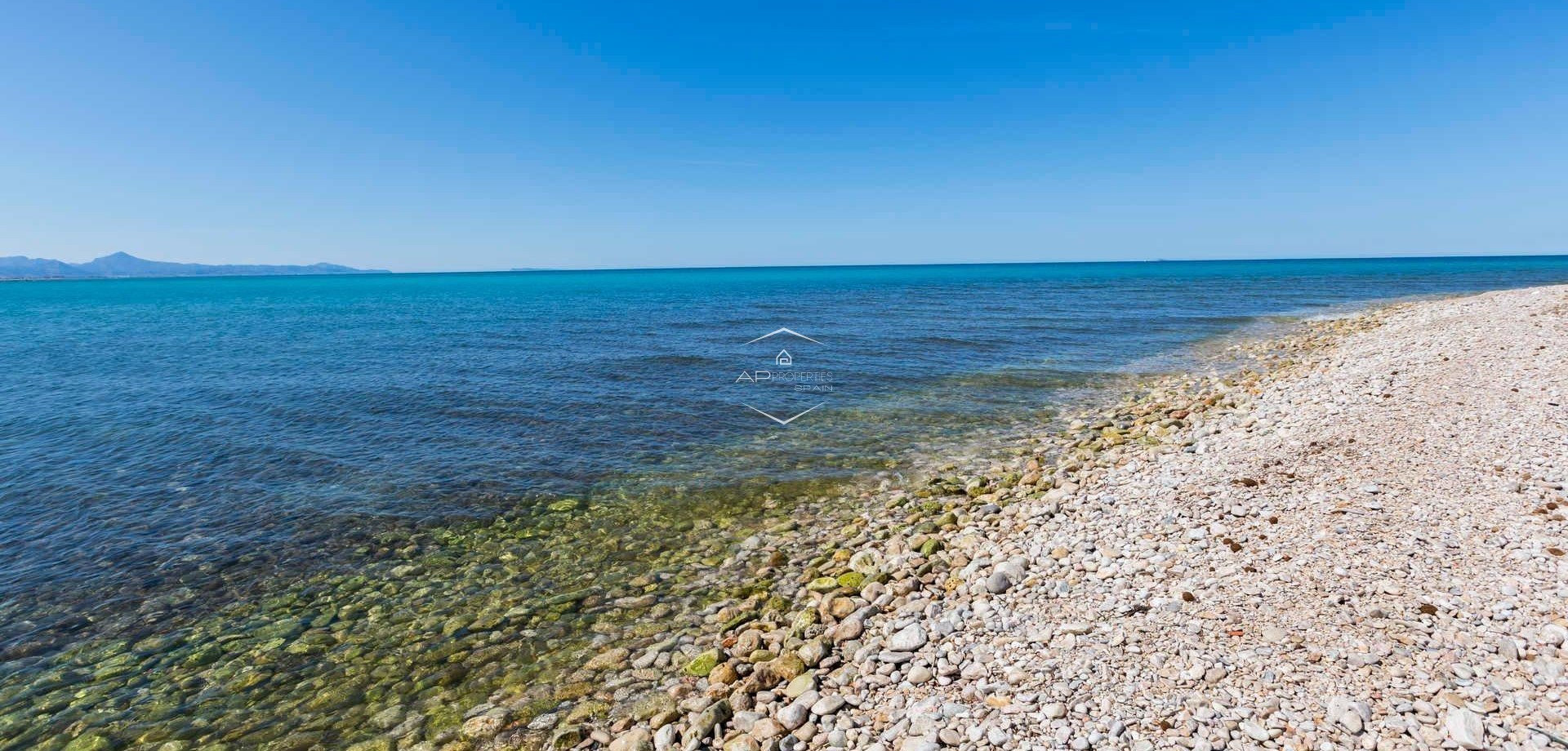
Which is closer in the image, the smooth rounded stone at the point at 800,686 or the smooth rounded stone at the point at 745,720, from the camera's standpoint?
the smooth rounded stone at the point at 745,720

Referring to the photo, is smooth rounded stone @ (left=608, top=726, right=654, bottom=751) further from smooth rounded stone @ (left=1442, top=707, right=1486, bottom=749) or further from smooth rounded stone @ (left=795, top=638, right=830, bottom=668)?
smooth rounded stone @ (left=1442, top=707, right=1486, bottom=749)

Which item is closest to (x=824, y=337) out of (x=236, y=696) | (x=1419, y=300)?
(x=236, y=696)

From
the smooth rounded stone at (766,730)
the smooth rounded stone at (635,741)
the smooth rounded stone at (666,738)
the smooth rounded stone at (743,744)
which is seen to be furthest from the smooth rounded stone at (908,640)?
the smooth rounded stone at (635,741)

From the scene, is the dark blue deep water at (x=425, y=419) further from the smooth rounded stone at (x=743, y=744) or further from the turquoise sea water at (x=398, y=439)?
the smooth rounded stone at (x=743, y=744)

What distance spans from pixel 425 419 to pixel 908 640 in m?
18.0

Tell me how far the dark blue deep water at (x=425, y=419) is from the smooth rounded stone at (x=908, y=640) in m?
7.25

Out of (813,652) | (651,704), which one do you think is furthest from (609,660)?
(813,652)

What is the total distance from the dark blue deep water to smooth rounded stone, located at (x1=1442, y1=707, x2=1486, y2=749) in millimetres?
10644

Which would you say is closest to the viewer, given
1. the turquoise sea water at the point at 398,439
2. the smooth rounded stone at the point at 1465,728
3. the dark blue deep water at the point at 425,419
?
the smooth rounded stone at the point at 1465,728

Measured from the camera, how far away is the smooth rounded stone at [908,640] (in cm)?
712

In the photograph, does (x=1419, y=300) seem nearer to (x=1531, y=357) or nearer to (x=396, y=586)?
(x=1531, y=357)

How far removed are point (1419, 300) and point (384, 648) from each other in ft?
229

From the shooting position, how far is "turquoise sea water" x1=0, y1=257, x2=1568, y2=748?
10.2 m

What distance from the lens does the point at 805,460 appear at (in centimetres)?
1570
